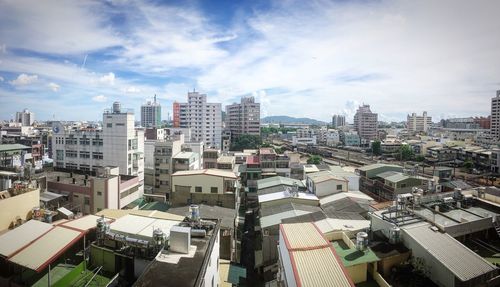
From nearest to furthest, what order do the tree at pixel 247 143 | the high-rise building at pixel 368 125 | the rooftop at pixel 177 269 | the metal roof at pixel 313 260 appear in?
the rooftop at pixel 177 269 < the metal roof at pixel 313 260 < the tree at pixel 247 143 < the high-rise building at pixel 368 125

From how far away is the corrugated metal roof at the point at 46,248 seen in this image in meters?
10.2

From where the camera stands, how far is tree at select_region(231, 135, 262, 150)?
79000 millimetres

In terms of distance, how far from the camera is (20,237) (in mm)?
11680

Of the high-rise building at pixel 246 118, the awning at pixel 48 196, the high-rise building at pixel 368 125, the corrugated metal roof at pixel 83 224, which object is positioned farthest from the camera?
the high-rise building at pixel 368 125

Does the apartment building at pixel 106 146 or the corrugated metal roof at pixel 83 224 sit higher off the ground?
the apartment building at pixel 106 146

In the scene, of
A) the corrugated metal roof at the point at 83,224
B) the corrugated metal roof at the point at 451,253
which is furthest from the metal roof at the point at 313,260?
the corrugated metal roof at the point at 83,224

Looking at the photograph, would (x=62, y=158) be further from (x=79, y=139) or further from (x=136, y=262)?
(x=136, y=262)

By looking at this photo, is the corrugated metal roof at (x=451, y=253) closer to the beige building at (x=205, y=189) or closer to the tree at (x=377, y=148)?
the beige building at (x=205, y=189)

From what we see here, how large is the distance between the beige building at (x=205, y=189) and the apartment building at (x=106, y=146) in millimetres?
11420

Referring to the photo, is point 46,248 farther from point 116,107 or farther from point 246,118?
point 246,118

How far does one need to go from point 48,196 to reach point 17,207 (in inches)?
261

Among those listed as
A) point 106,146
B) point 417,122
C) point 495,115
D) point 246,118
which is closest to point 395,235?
point 106,146

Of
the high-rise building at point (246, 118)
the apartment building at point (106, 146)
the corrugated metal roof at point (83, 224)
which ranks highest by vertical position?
the high-rise building at point (246, 118)

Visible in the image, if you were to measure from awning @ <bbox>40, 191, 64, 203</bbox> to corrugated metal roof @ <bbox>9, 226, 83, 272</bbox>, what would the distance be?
1059 cm
